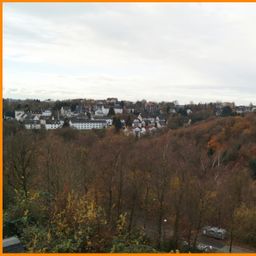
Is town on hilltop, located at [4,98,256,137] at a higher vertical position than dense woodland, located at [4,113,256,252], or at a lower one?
higher

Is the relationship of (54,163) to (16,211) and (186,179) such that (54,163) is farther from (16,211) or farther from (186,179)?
(16,211)

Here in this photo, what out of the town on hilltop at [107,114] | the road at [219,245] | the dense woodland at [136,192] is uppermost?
the town on hilltop at [107,114]

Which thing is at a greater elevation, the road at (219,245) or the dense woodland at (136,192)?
the dense woodland at (136,192)

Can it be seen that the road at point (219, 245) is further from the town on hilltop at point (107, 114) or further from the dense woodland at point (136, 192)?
the town on hilltop at point (107, 114)

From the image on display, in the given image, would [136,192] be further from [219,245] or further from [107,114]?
[107,114]

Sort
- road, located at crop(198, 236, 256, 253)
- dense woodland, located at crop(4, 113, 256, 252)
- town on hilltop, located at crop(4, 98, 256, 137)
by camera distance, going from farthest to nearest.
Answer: town on hilltop, located at crop(4, 98, 256, 137) < road, located at crop(198, 236, 256, 253) < dense woodland, located at crop(4, 113, 256, 252)

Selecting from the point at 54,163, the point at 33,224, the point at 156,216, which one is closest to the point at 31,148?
the point at 54,163

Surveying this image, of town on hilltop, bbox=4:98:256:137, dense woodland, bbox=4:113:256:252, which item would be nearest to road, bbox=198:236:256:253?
dense woodland, bbox=4:113:256:252

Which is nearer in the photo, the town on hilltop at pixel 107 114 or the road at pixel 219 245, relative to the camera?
the road at pixel 219 245

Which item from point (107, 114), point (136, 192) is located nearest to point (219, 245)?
point (136, 192)

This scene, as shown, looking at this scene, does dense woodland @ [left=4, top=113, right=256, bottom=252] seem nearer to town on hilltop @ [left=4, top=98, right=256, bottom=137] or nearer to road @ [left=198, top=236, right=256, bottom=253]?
road @ [left=198, top=236, right=256, bottom=253]

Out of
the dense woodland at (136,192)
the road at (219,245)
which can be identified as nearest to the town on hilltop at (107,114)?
the dense woodland at (136,192)

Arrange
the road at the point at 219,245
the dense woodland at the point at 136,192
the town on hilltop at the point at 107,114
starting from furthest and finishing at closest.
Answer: the town on hilltop at the point at 107,114 < the road at the point at 219,245 < the dense woodland at the point at 136,192
